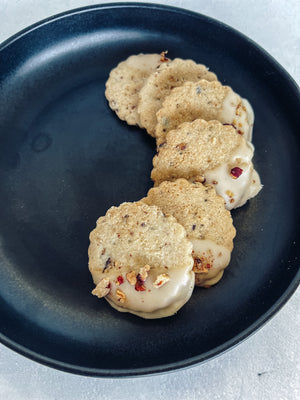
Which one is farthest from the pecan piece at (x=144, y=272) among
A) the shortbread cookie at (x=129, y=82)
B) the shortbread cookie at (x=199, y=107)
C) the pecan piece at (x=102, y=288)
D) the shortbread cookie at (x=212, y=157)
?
the shortbread cookie at (x=129, y=82)

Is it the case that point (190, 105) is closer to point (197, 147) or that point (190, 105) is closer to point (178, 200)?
point (197, 147)

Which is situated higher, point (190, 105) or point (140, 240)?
point (190, 105)

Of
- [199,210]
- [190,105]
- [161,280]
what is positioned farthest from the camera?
[190,105]

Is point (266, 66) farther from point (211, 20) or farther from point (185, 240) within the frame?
point (185, 240)

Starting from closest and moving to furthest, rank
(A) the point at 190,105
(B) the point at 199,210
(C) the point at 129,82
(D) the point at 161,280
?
(D) the point at 161,280 < (B) the point at 199,210 < (A) the point at 190,105 < (C) the point at 129,82

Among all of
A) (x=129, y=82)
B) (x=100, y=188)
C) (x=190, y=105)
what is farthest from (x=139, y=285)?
(x=129, y=82)

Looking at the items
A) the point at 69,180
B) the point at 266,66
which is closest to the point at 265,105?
the point at 266,66

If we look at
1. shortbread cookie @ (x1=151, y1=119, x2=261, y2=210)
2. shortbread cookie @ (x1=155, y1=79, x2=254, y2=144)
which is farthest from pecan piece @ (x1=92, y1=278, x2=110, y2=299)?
shortbread cookie @ (x1=155, y1=79, x2=254, y2=144)
